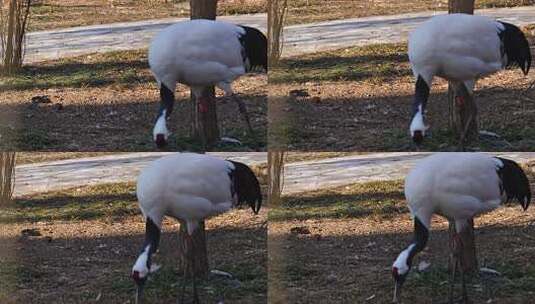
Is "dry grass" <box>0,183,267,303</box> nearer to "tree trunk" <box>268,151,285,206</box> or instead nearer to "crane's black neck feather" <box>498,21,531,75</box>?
"tree trunk" <box>268,151,285,206</box>

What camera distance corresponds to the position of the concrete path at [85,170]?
523 cm

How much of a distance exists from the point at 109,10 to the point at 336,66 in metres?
1.08

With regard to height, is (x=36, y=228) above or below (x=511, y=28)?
below

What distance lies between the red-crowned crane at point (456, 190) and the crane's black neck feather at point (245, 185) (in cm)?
67

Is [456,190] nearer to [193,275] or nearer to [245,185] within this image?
[245,185]

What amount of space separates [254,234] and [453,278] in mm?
904

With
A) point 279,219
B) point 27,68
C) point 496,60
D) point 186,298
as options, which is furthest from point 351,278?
point 27,68

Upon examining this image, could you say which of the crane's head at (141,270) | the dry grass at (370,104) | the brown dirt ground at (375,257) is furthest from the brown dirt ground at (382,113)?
the crane's head at (141,270)

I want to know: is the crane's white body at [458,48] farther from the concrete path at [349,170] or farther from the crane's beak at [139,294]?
the crane's beak at [139,294]

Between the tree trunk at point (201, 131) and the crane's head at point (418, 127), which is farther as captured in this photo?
the tree trunk at point (201, 131)

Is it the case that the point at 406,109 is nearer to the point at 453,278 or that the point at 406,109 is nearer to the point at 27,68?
the point at 453,278

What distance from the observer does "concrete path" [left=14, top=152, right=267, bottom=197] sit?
5227 mm

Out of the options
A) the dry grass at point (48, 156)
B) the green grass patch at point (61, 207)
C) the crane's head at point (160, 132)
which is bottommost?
the green grass patch at point (61, 207)

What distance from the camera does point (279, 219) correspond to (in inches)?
209
